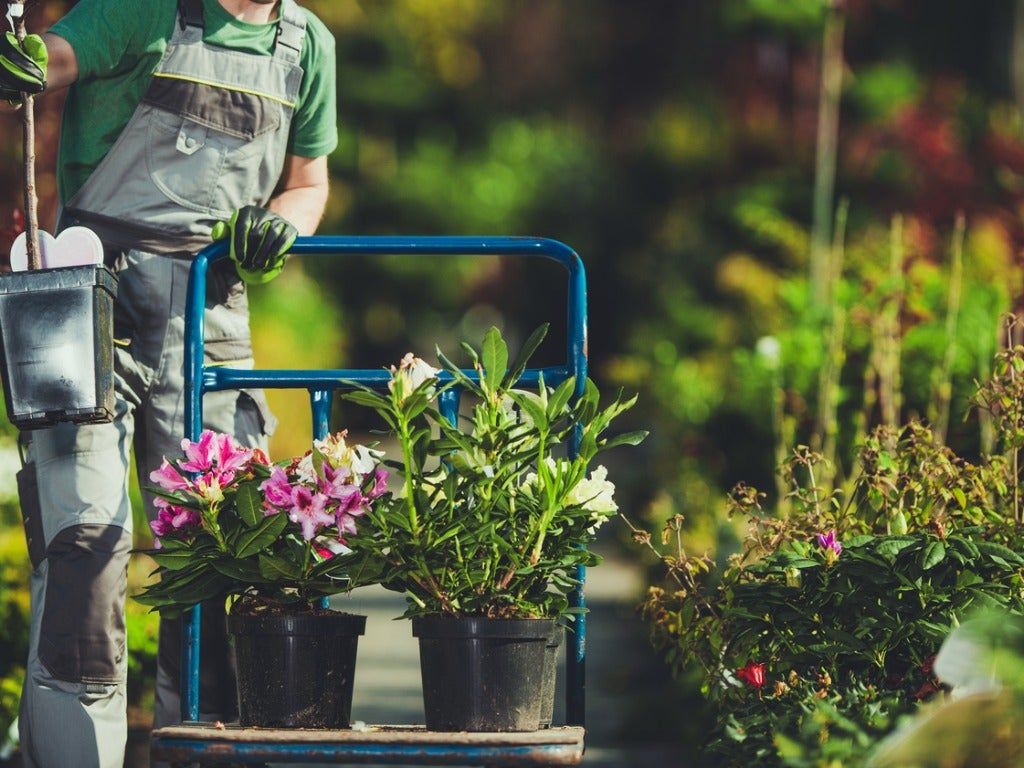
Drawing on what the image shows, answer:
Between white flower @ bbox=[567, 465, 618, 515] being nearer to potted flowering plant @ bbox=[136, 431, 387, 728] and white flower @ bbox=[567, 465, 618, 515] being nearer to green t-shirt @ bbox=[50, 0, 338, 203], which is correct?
potted flowering plant @ bbox=[136, 431, 387, 728]

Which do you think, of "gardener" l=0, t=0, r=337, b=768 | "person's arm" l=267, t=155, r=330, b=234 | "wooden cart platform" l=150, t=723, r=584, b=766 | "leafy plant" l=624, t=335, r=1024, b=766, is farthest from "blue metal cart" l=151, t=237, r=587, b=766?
"person's arm" l=267, t=155, r=330, b=234

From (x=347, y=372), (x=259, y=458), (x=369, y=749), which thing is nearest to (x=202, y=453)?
(x=259, y=458)

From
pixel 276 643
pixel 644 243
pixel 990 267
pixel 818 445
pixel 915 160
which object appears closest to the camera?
pixel 276 643

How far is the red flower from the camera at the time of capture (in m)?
3.34

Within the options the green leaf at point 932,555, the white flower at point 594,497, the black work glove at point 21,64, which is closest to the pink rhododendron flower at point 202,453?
the white flower at point 594,497

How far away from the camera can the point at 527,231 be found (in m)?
26.5

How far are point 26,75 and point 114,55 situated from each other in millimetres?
294

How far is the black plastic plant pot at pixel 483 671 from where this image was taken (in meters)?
3.14

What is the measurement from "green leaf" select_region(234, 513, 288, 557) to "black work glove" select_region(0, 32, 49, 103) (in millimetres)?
1051

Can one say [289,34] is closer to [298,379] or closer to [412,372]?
[298,379]

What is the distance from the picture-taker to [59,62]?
3.68 meters

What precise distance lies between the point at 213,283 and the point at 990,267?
516cm

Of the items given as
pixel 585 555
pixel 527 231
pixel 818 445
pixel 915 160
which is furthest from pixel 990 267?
pixel 527 231

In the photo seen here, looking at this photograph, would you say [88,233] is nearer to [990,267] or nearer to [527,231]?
[990,267]
